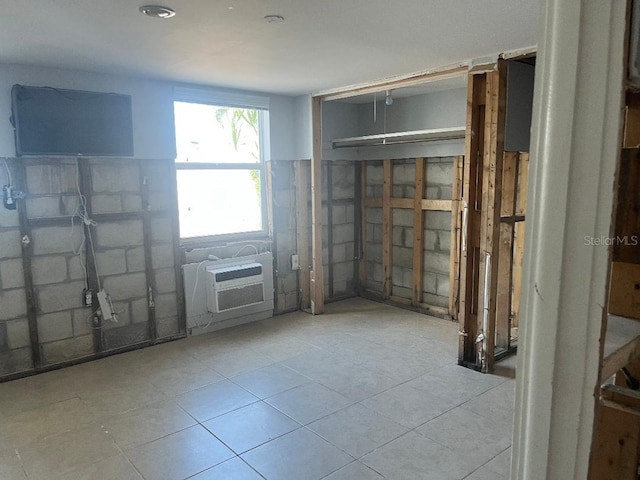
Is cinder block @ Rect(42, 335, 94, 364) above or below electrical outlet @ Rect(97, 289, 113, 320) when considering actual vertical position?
below

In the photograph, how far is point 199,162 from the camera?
4719 millimetres

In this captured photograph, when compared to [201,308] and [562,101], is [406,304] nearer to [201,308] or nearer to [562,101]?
[201,308]

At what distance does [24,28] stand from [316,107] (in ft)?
9.64

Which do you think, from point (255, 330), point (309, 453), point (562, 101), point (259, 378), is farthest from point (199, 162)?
point (562, 101)

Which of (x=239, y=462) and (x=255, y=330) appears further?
(x=255, y=330)

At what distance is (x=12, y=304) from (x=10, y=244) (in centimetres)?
49

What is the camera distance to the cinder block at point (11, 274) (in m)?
3.70

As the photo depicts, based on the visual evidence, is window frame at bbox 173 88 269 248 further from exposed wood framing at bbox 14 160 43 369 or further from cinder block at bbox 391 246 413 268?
cinder block at bbox 391 246 413 268

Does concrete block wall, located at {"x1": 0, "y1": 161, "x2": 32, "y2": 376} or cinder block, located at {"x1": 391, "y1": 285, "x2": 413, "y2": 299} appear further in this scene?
cinder block, located at {"x1": 391, "y1": 285, "x2": 413, "y2": 299}

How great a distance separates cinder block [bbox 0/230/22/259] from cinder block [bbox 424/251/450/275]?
4113 millimetres

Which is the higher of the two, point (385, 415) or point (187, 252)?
point (187, 252)

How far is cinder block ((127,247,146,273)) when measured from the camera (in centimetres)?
429

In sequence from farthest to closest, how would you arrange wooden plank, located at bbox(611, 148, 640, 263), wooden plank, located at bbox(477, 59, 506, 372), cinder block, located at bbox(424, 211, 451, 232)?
cinder block, located at bbox(424, 211, 451, 232) → wooden plank, located at bbox(477, 59, 506, 372) → wooden plank, located at bbox(611, 148, 640, 263)

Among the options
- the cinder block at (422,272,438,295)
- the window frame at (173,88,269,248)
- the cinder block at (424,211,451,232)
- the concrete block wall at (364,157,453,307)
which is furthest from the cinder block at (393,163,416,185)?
the window frame at (173,88,269,248)
